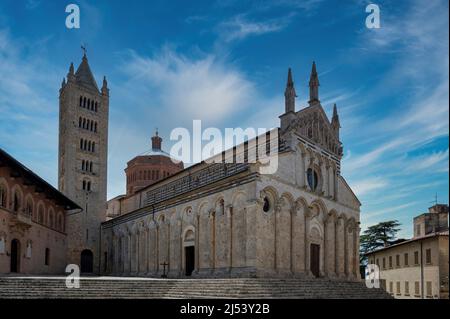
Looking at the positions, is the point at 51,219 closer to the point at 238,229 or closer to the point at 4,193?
the point at 4,193

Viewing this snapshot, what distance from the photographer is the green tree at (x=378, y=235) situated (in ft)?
173

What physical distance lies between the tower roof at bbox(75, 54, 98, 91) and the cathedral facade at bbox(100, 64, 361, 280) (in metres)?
16.3

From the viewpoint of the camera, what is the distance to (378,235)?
176ft

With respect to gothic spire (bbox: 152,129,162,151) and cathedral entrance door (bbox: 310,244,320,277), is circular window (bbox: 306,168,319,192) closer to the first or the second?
cathedral entrance door (bbox: 310,244,320,277)

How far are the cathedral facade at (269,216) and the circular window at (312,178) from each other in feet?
0.23

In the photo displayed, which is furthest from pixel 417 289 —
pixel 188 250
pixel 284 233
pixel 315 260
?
pixel 188 250

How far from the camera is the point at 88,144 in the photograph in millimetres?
44062

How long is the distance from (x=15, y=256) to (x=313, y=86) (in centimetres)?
2456

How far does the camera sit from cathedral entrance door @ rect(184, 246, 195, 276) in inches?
1165

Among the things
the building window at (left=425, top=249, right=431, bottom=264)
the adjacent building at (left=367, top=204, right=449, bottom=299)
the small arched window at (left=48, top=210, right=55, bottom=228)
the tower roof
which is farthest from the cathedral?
the building window at (left=425, top=249, right=431, bottom=264)

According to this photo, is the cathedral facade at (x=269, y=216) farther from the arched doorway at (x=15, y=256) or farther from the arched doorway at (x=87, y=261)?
the arched doorway at (x=15, y=256)

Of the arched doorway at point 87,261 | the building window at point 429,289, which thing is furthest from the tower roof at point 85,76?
the building window at point 429,289

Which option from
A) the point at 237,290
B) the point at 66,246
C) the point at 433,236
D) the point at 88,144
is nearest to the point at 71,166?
the point at 88,144
